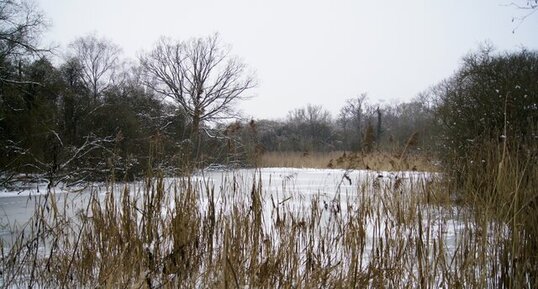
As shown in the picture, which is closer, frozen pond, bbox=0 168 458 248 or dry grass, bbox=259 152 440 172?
frozen pond, bbox=0 168 458 248

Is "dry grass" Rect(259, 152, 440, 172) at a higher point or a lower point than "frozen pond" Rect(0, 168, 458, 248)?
higher

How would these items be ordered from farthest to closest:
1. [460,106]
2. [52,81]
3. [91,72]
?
1. [91,72]
2. [52,81]
3. [460,106]

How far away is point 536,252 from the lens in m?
1.90

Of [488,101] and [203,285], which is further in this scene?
[488,101]

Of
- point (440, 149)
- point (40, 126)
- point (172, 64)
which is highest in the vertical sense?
point (172, 64)

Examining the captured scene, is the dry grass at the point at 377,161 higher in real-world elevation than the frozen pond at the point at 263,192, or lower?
higher

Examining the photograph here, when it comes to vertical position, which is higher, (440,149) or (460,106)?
(460,106)

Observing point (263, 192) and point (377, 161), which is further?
point (263, 192)

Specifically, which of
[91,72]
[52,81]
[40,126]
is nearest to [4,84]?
[40,126]

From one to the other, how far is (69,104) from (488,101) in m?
12.9

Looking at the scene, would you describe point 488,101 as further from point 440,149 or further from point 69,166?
point 69,166

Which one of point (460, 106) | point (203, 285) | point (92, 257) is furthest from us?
point (460, 106)

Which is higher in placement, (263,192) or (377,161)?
(377,161)

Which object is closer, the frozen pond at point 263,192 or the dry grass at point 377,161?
the frozen pond at point 263,192
